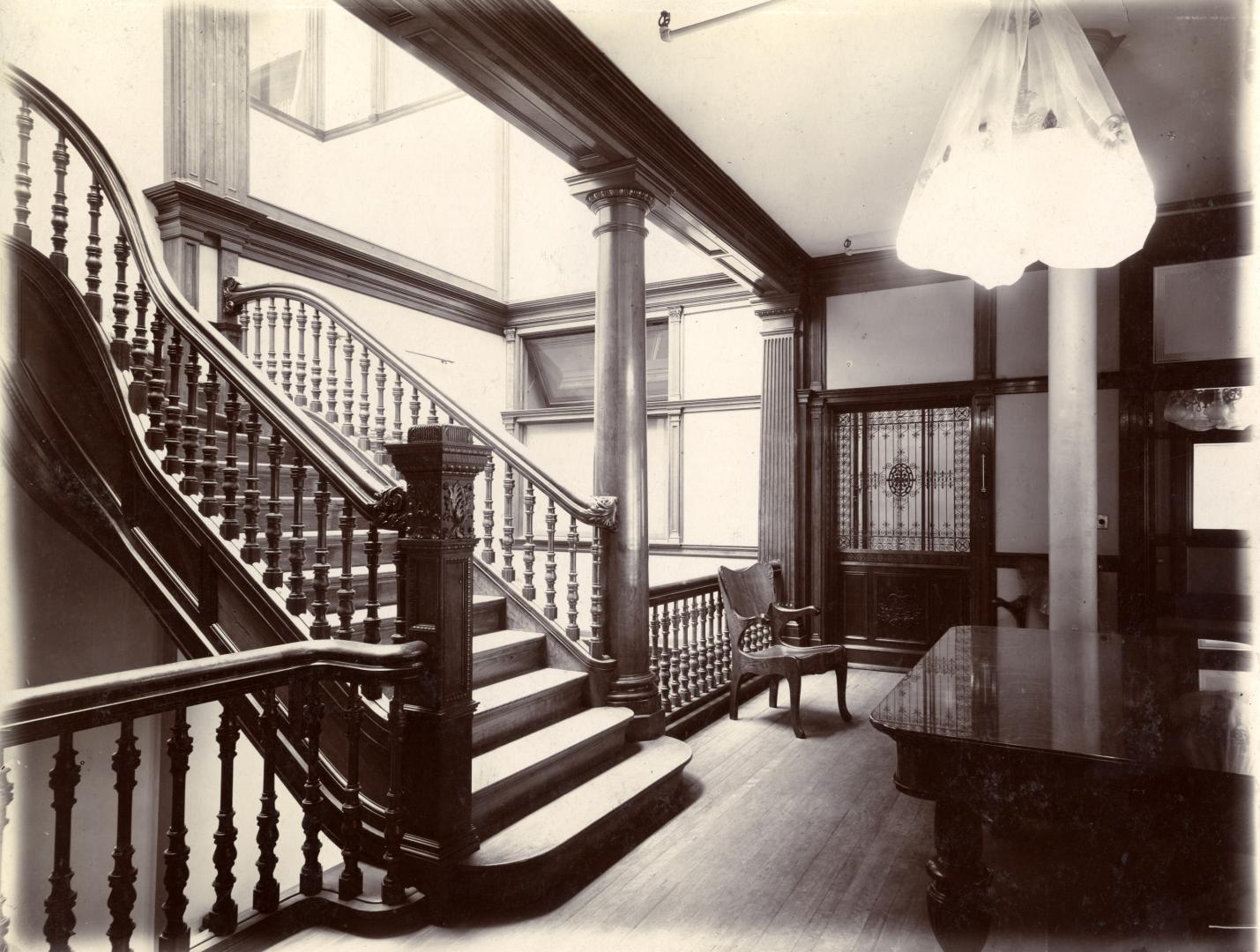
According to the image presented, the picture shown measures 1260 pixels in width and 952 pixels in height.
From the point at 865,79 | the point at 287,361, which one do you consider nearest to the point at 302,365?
the point at 287,361

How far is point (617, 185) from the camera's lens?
13.2 feet

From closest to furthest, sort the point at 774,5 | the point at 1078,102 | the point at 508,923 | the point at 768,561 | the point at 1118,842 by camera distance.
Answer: the point at 1118,842, the point at 1078,102, the point at 508,923, the point at 774,5, the point at 768,561

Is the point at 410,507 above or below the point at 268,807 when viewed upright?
above

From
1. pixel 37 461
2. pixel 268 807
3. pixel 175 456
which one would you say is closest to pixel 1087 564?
pixel 268 807

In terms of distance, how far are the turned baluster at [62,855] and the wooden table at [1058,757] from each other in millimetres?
1954

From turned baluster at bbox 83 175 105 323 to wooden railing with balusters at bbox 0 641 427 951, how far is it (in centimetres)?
209

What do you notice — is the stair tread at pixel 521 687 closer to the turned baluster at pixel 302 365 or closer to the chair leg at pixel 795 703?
the chair leg at pixel 795 703

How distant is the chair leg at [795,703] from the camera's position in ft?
14.8

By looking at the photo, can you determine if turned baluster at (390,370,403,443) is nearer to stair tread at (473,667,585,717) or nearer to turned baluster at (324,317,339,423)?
turned baluster at (324,317,339,423)

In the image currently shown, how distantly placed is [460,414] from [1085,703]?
3.74m

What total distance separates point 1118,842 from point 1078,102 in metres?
1.92

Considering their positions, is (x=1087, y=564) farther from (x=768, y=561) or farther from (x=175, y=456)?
(x=175, y=456)

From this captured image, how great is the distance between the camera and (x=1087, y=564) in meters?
3.69

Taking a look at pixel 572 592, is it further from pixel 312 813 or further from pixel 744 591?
pixel 312 813
